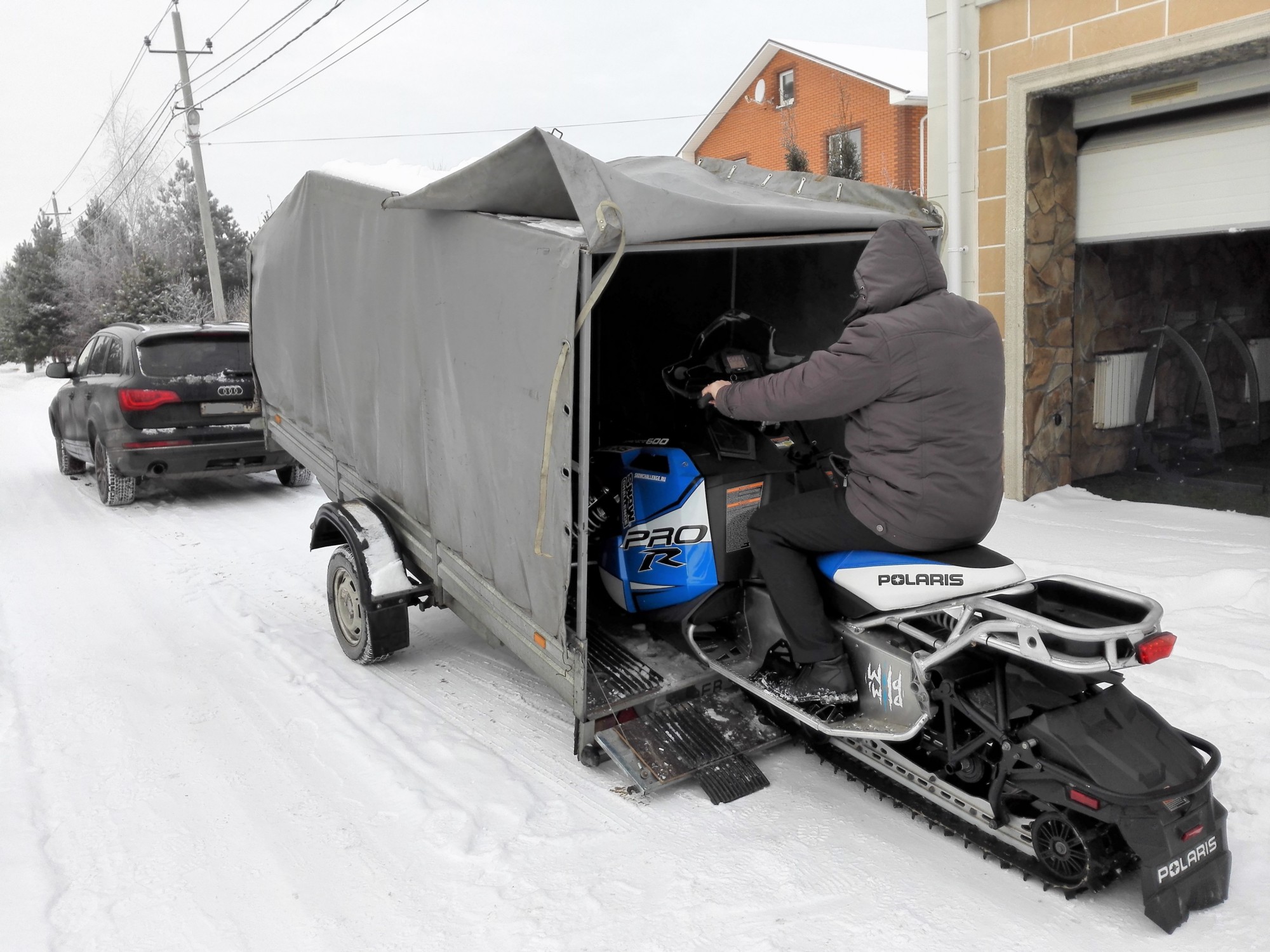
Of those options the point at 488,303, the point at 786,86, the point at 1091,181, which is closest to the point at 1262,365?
the point at 1091,181

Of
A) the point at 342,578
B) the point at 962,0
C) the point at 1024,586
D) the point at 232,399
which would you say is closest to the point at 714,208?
the point at 1024,586

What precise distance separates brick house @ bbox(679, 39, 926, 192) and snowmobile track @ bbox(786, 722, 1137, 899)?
18425 millimetres

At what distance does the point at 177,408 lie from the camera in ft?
28.1

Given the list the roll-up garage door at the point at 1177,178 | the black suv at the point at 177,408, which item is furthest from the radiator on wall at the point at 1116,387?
the black suv at the point at 177,408

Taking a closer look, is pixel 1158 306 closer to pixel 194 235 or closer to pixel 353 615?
pixel 353 615

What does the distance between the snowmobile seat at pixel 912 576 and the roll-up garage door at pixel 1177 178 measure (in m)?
5.26

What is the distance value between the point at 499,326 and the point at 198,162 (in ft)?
65.4

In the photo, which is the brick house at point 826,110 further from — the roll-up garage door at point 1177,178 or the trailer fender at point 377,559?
the trailer fender at point 377,559

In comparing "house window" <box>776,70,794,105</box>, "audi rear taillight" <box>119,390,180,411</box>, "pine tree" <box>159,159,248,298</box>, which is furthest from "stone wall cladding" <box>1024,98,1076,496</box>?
"pine tree" <box>159,159,248,298</box>

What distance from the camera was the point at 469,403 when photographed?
412cm

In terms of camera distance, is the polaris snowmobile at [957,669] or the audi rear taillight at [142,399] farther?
the audi rear taillight at [142,399]

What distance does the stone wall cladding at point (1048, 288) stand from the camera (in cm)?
772

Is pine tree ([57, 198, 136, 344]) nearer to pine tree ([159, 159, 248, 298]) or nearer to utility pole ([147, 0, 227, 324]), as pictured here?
pine tree ([159, 159, 248, 298])

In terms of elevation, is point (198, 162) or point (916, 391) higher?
point (198, 162)
